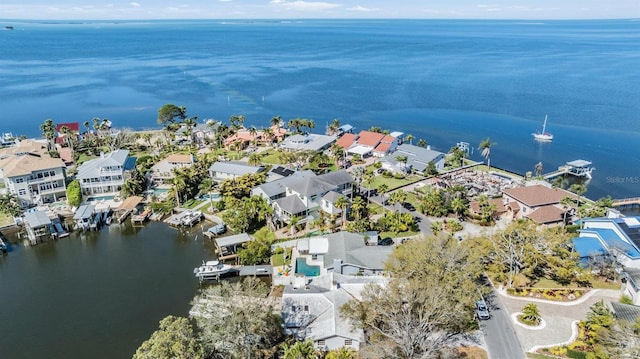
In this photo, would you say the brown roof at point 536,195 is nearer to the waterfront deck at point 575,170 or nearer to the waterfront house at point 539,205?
the waterfront house at point 539,205

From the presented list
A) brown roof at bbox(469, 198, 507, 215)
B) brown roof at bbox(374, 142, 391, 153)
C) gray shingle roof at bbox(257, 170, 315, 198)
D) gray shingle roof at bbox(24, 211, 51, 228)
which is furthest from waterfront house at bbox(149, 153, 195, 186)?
brown roof at bbox(469, 198, 507, 215)

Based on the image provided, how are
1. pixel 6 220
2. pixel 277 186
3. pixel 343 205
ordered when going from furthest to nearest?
pixel 277 186, pixel 6 220, pixel 343 205

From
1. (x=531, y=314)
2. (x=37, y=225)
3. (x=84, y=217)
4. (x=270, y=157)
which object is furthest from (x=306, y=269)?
(x=270, y=157)

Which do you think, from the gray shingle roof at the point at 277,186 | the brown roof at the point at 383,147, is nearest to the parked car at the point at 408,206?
the gray shingle roof at the point at 277,186

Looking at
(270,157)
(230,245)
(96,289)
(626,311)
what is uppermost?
(626,311)

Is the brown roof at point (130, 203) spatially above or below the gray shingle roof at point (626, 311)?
below

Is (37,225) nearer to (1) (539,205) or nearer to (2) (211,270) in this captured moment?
(2) (211,270)

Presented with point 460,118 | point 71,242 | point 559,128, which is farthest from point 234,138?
point 559,128
